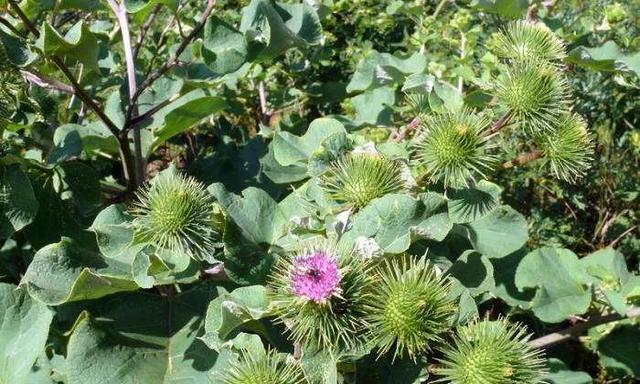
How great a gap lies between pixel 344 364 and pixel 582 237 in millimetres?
1770

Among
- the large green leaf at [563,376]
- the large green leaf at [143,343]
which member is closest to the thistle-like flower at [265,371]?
the large green leaf at [143,343]

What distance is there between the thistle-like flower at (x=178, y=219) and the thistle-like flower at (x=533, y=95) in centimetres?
65

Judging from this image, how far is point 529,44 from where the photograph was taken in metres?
1.64

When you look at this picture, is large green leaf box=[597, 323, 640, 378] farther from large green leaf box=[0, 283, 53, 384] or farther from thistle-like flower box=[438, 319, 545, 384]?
large green leaf box=[0, 283, 53, 384]

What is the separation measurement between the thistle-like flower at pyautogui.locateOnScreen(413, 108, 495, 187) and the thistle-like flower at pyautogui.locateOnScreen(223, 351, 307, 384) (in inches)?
19.4

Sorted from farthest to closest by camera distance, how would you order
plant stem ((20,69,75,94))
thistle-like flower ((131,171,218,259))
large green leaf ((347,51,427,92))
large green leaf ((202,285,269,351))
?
large green leaf ((347,51,427,92)), plant stem ((20,69,75,94)), thistle-like flower ((131,171,218,259)), large green leaf ((202,285,269,351))

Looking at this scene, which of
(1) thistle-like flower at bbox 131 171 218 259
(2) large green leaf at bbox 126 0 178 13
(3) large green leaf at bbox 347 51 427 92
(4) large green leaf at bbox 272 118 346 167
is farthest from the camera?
(3) large green leaf at bbox 347 51 427 92

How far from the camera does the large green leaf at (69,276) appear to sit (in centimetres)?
141

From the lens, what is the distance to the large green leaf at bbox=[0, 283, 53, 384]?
59.0 inches

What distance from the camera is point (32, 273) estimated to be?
1.47m

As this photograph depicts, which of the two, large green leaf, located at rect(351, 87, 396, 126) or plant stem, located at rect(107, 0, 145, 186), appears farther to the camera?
large green leaf, located at rect(351, 87, 396, 126)

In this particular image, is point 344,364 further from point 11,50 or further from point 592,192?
point 592,192

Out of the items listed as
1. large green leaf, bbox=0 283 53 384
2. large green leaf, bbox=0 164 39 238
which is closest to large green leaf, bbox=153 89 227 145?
large green leaf, bbox=0 164 39 238

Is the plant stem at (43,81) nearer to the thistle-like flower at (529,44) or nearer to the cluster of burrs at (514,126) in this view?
the cluster of burrs at (514,126)
